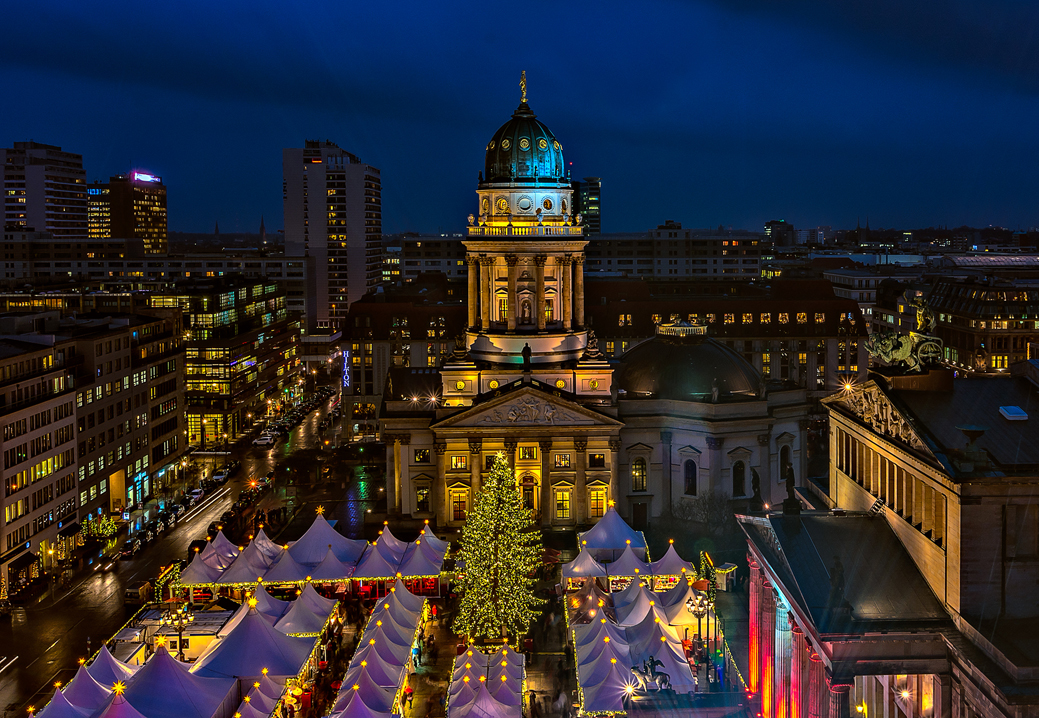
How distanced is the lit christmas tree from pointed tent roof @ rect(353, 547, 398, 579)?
767 cm

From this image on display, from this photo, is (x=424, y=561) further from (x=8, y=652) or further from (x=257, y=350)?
(x=257, y=350)

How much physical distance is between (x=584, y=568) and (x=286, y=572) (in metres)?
19.1

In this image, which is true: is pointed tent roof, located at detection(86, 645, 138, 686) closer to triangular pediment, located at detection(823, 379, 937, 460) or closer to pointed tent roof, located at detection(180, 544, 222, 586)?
pointed tent roof, located at detection(180, 544, 222, 586)

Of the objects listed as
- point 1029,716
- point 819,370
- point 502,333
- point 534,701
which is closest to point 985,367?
point 819,370

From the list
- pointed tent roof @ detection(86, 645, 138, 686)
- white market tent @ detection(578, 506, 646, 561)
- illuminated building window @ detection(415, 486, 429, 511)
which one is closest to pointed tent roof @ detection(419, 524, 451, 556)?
white market tent @ detection(578, 506, 646, 561)

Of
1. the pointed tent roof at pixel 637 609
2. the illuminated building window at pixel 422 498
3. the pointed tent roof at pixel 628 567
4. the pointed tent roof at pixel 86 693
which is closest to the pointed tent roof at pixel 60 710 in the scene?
the pointed tent roof at pixel 86 693

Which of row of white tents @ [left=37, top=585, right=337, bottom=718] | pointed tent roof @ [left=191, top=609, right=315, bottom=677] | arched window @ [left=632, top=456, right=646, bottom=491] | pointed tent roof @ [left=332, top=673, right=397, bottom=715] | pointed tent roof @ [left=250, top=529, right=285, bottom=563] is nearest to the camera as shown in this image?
row of white tents @ [left=37, top=585, right=337, bottom=718]

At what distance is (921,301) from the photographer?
51.0 m

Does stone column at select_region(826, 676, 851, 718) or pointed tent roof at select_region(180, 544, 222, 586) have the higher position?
stone column at select_region(826, 676, 851, 718)

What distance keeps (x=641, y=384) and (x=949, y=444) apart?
53967 mm

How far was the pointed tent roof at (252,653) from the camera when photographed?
52000 mm

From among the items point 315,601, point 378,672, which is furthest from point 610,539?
point 378,672

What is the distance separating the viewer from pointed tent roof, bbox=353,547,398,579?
68.6 meters

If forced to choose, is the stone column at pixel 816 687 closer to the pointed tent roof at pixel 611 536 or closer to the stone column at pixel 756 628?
the stone column at pixel 756 628
